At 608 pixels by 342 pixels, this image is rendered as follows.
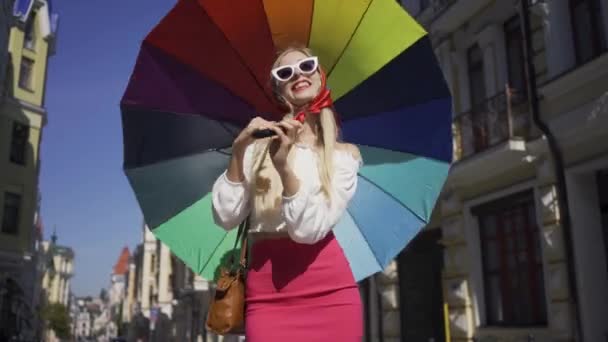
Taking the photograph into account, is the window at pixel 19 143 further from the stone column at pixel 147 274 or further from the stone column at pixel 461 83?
the stone column at pixel 147 274

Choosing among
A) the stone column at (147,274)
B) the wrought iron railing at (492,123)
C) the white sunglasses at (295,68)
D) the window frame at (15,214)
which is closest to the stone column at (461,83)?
the wrought iron railing at (492,123)

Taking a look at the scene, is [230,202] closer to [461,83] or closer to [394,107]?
[394,107]

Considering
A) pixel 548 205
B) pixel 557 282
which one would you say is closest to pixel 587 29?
pixel 548 205

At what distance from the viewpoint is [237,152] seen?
8.36 feet

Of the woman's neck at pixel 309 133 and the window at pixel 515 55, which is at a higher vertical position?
the window at pixel 515 55

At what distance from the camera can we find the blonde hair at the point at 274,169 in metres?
2.58

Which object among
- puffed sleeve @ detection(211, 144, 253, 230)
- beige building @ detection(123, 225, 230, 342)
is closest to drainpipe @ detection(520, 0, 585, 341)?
puffed sleeve @ detection(211, 144, 253, 230)

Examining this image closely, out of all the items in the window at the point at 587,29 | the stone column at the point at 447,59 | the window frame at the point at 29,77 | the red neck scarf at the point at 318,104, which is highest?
the window frame at the point at 29,77

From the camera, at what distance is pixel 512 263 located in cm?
1002

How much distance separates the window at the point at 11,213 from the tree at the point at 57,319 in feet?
132

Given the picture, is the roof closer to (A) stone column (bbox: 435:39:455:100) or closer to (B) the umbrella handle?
(A) stone column (bbox: 435:39:455:100)

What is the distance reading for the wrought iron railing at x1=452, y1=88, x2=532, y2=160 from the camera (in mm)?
9773

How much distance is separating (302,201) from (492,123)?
8.58m

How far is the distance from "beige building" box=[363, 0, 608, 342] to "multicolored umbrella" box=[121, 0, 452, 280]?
572 centimetres
